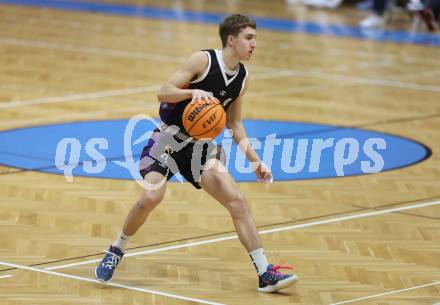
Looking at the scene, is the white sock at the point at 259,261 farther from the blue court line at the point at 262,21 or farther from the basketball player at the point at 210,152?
the blue court line at the point at 262,21

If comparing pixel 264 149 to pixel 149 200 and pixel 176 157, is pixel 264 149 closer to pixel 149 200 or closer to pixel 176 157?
pixel 176 157

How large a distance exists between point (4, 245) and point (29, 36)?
1270 centimetres

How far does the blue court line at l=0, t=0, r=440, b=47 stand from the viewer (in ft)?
70.5

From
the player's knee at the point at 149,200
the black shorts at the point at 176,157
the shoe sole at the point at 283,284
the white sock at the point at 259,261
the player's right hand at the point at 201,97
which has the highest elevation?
the player's right hand at the point at 201,97

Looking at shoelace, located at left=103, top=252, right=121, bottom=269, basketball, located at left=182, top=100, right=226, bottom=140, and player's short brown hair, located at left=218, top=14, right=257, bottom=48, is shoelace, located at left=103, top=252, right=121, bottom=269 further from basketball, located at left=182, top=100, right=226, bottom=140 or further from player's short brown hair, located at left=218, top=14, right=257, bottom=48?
player's short brown hair, located at left=218, top=14, right=257, bottom=48

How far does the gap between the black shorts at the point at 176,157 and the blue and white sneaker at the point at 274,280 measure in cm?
71

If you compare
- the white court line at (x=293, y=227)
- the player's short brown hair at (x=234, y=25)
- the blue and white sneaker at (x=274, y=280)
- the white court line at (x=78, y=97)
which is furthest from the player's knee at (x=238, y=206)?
the white court line at (x=78, y=97)

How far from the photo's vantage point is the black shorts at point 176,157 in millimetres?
7020

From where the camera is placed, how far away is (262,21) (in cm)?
2395

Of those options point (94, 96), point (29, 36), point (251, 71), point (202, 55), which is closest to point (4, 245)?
point (202, 55)

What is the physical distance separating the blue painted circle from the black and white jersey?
318cm

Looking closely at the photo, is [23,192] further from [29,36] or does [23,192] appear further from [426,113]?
[29,36]

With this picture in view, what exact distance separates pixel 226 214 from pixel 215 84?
217cm

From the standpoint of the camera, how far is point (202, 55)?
277 inches
